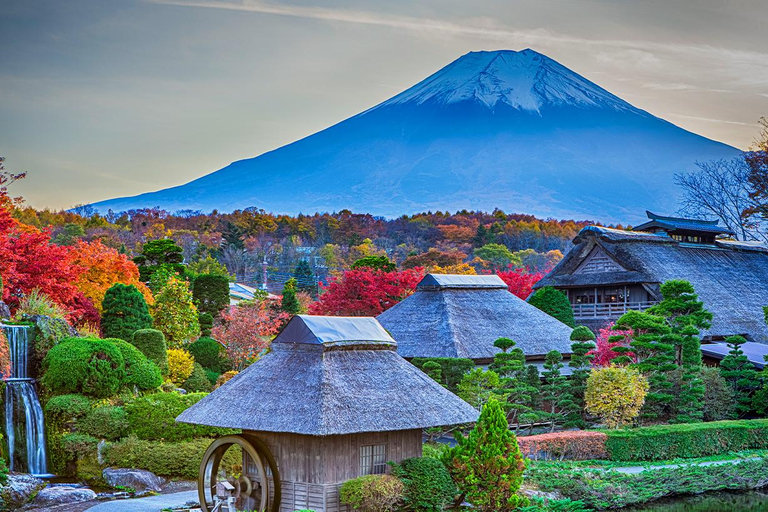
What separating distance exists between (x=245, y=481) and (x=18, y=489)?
5820mm

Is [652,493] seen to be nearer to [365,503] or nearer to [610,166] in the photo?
[365,503]

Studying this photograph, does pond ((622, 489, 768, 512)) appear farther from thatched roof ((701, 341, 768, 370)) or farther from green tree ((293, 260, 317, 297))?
green tree ((293, 260, 317, 297))

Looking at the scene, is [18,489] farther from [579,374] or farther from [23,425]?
[579,374]

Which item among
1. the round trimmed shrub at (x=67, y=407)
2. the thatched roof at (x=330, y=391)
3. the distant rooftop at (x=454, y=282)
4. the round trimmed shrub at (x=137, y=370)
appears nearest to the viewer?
the thatched roof at (x=330, y=391)

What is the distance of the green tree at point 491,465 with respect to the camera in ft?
59.5

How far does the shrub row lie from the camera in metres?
24.5

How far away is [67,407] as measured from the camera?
23.4 metres

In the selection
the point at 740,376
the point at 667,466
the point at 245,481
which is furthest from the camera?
the point at 740,376

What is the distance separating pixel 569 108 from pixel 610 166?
13530 millimetres

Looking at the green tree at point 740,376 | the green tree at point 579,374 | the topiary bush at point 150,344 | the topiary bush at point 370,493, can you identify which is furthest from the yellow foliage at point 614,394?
the topiary bush at point 150,344

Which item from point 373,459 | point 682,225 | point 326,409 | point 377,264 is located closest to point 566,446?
point 373,459

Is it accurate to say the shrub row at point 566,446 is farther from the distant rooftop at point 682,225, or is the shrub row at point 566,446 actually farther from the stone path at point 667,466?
the distant rooftop at point 682,225

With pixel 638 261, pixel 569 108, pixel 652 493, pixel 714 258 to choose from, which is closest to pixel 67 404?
pixel 652 493

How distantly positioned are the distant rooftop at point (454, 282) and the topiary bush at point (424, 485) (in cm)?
1642
